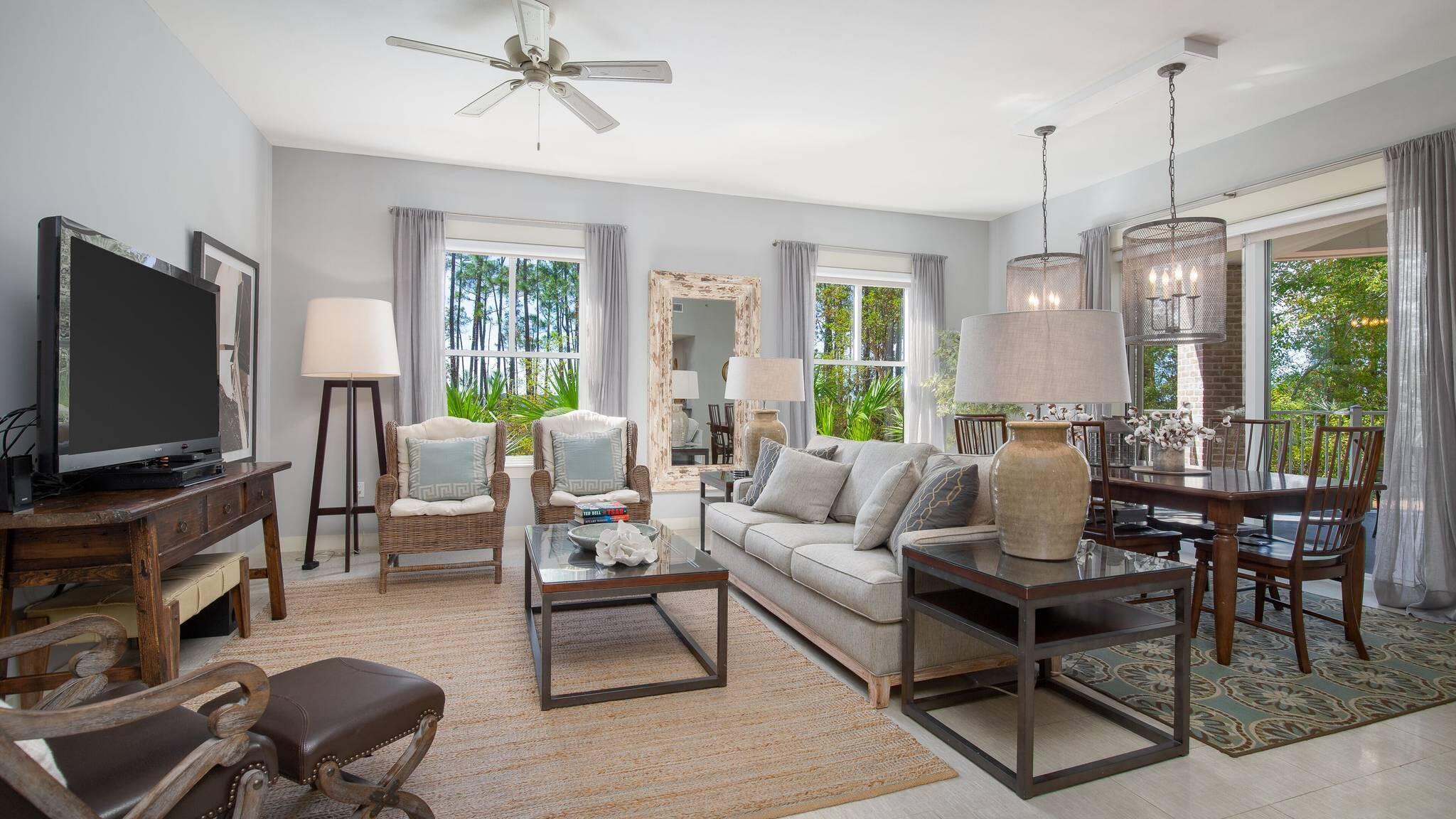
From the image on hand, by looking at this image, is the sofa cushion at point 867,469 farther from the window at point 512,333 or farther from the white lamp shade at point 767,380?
the window at point 512,333

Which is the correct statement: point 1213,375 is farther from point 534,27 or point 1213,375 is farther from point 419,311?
point 419,311

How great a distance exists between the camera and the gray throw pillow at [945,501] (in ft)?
8.80

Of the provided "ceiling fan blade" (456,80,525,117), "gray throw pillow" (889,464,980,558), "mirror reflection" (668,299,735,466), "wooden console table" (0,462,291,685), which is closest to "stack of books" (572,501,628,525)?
"gray throw pillow" (889,464,980,558)

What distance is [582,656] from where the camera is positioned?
2979mm

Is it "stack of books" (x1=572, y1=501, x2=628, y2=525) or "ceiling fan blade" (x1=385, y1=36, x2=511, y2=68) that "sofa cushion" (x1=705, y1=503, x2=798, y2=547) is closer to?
"stack of books" (x1=572, y1=501, x2=628, y2=525)

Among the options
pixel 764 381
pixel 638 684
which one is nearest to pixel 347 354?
pixel 764 381

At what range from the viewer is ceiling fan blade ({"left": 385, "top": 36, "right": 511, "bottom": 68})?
2924mm

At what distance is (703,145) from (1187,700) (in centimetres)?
415

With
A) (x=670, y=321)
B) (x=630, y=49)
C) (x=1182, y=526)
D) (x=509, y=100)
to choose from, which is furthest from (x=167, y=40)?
(x=1182, y=526)

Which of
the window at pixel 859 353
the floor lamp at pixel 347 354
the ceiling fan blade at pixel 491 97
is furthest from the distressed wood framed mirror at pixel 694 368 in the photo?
the ceiling fan blade at pixel 491 97

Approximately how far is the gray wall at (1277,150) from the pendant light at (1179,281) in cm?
113

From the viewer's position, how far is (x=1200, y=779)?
2.06 metres

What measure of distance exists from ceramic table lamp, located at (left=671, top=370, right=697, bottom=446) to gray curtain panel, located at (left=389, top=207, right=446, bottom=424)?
1752 mm

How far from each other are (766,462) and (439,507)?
73.5 inches
